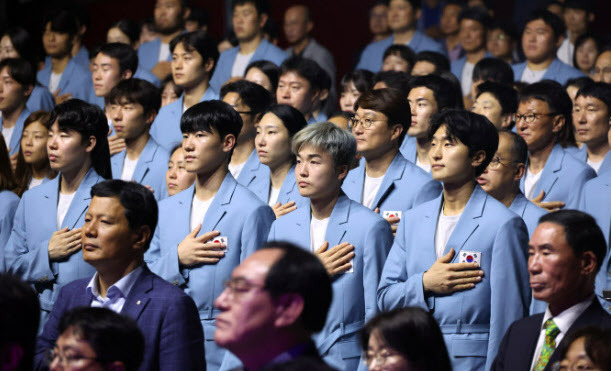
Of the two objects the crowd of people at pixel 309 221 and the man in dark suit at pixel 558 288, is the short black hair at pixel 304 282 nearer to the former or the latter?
the crowd of people at pixel 309 221

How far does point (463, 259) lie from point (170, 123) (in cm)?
329

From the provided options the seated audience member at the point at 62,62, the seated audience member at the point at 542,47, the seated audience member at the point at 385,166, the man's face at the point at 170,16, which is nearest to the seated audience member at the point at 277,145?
the seated audience member at the point at 385,166

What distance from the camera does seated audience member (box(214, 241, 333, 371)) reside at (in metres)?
2.70

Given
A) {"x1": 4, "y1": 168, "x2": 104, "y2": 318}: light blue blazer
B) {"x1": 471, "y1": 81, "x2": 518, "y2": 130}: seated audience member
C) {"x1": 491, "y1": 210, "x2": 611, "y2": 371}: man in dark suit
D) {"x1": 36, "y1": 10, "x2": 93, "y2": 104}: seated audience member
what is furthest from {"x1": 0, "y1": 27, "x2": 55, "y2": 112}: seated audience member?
{"x1": 491, "y1": 210, "x2": 611, "y2": 371}: man in dark suit

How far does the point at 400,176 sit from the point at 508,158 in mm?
556

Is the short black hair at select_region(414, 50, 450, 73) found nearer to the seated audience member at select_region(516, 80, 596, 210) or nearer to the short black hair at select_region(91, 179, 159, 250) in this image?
the seated audience member at select_region(516, 80, 596, 210)

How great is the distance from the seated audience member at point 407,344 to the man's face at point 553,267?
62 cm

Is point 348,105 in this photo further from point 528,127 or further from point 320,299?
point 320,299

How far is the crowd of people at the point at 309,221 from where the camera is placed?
119 inches

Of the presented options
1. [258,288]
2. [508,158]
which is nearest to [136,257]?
[258,288]

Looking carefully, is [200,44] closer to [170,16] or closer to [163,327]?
[170,16]

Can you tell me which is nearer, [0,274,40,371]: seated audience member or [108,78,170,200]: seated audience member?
[0,274,40,371]: seated audience member

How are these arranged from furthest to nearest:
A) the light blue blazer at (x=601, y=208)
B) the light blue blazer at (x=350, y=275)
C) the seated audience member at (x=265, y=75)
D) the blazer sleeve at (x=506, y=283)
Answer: the seated audience member at (x=265, y=75) < the light blue blazer at (x=601, y=208) < the light blue blazer at (x=350, y=275) < the blazer sleeve at (x=506, y=283)

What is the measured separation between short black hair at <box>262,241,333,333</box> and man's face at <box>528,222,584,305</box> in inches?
44.1
